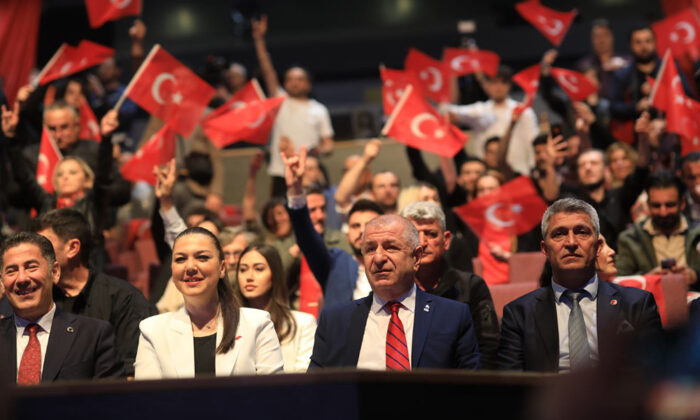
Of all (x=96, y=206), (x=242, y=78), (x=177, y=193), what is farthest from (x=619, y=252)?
(x=242, y=78)

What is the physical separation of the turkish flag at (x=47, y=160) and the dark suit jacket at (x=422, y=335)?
11.2ft

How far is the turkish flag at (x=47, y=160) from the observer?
705cm

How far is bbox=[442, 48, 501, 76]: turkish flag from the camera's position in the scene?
30.3 ft

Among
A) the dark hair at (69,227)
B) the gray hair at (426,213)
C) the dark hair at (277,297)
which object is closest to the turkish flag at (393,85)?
the dark hair at (277,297)

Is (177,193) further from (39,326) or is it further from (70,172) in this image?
(39,326)

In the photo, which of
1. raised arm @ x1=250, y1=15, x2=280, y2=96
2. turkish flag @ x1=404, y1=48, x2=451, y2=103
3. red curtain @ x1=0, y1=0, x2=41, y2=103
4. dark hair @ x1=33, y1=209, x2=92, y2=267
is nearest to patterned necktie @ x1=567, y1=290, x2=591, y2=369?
dark hair @ x1=33, y1=209, x2=92, y2=267

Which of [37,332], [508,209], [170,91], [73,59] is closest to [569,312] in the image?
[37,332]

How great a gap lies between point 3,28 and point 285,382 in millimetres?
7450

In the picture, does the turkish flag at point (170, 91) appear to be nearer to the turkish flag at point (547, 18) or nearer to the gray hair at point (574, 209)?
the turkish flag at point (547, 18)

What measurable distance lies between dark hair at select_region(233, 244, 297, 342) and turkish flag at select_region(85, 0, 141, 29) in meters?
3.34

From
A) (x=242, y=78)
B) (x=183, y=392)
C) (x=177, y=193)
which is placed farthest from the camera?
(x=242, y=78)

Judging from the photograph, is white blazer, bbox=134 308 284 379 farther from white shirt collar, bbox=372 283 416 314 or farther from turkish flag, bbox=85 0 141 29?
turkish flag, bbox=85 0 141 29

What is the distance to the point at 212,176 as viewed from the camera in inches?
372

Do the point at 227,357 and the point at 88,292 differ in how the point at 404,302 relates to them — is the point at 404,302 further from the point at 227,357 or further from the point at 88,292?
the point at 88,292
